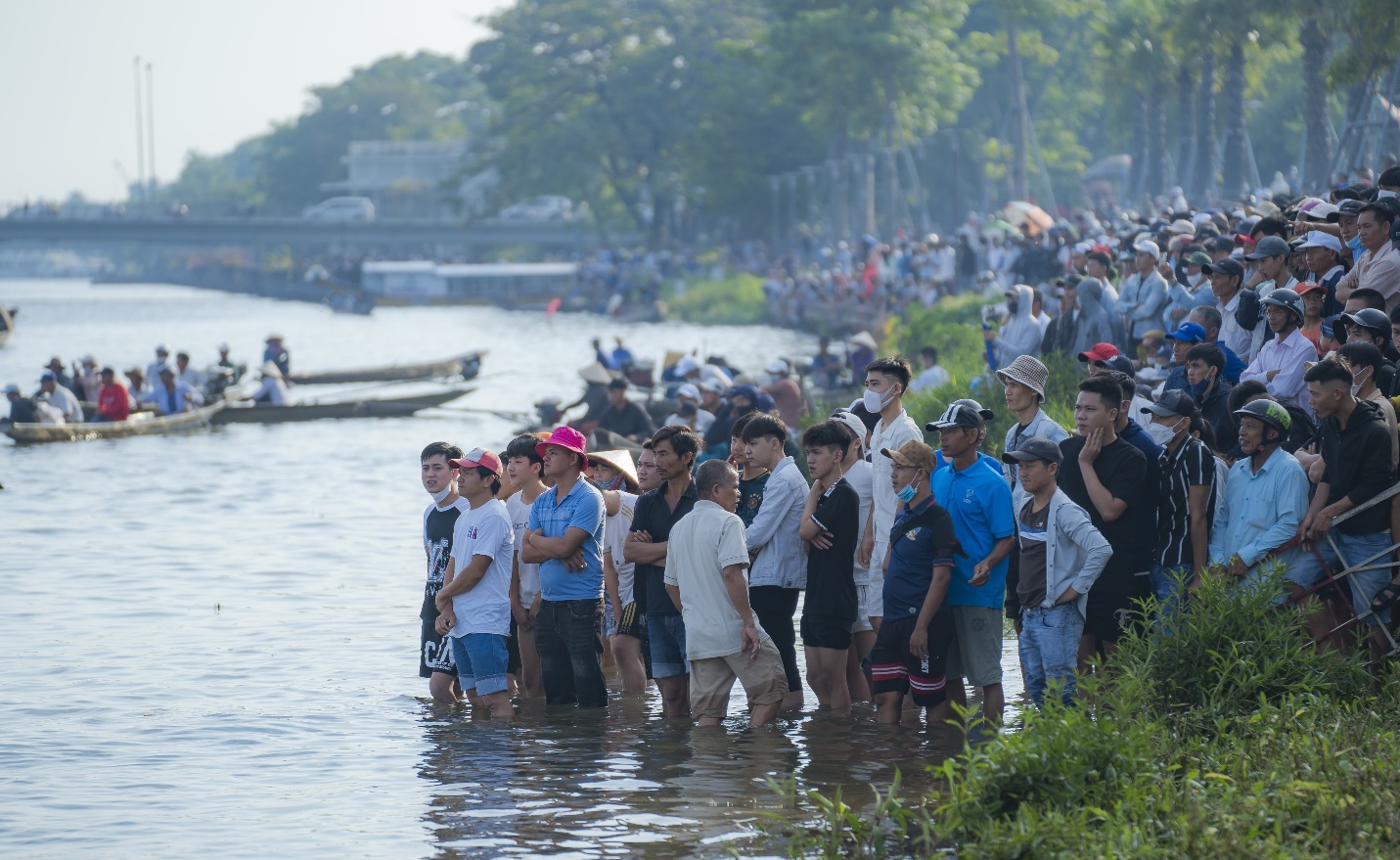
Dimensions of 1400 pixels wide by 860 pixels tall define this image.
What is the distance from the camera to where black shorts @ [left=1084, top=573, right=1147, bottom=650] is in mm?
8727

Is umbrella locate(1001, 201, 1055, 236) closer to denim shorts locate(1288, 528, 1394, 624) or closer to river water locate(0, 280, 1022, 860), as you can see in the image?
river water locate(0, 280, 1022, 860)

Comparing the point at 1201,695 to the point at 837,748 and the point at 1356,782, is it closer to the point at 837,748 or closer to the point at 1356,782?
the point at 1356,782

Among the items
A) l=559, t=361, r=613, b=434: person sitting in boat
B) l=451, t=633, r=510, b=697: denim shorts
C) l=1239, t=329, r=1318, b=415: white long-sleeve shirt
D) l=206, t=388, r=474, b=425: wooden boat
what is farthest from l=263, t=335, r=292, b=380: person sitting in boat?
l=1239, t=329, r=1318, b=415: white long-sleeve shirt

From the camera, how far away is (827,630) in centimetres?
959

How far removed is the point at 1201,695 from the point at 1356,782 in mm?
1422

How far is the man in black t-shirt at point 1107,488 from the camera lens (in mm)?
8578

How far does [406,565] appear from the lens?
62.1ft

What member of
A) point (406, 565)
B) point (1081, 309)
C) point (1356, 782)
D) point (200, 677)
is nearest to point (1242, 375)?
point (1356, 782)

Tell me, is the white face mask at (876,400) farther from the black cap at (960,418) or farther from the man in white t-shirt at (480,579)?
the man in white t-shirt at (480,579)

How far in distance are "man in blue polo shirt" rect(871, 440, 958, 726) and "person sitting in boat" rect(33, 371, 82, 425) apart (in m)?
23.2

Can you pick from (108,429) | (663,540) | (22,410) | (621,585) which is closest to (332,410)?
(108,429)

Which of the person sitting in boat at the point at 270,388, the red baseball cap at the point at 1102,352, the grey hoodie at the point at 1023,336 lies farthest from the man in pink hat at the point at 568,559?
the person sitting in boat at the point at 270,388

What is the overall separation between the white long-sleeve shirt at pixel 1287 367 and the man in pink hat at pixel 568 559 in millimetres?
4358

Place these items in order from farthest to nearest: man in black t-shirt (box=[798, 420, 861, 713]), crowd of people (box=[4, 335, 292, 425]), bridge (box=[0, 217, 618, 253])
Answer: bridge (box=[0, 217, 618, 253])
crowd of people (box=[4, 335, 292, 425])
man in black t-shirt (box=[798, 420, 861, 713])
